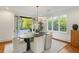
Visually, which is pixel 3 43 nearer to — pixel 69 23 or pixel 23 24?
pixel 23 24

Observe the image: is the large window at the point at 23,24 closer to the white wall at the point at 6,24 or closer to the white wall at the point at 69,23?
the white wall at the point at 6,24

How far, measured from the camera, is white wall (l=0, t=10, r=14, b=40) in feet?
6.64

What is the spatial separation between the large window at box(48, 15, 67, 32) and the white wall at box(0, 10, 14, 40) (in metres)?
0.95

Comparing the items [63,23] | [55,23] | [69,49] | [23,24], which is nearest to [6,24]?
[23,24]

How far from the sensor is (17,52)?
205 centimetres

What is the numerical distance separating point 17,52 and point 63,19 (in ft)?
4.62

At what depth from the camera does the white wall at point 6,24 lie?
203 cm

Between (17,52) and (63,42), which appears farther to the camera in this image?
(63,42)

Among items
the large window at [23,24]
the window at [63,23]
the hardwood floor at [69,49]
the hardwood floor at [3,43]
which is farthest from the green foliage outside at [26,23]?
the hardwood floor at [69,49]

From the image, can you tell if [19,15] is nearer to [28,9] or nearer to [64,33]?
[28,9]

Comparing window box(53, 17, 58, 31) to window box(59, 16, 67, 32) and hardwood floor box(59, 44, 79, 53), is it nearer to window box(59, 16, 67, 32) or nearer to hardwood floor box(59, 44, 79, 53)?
window box(59, 16, 67, 32)

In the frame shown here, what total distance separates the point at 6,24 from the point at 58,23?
4.28 feet
